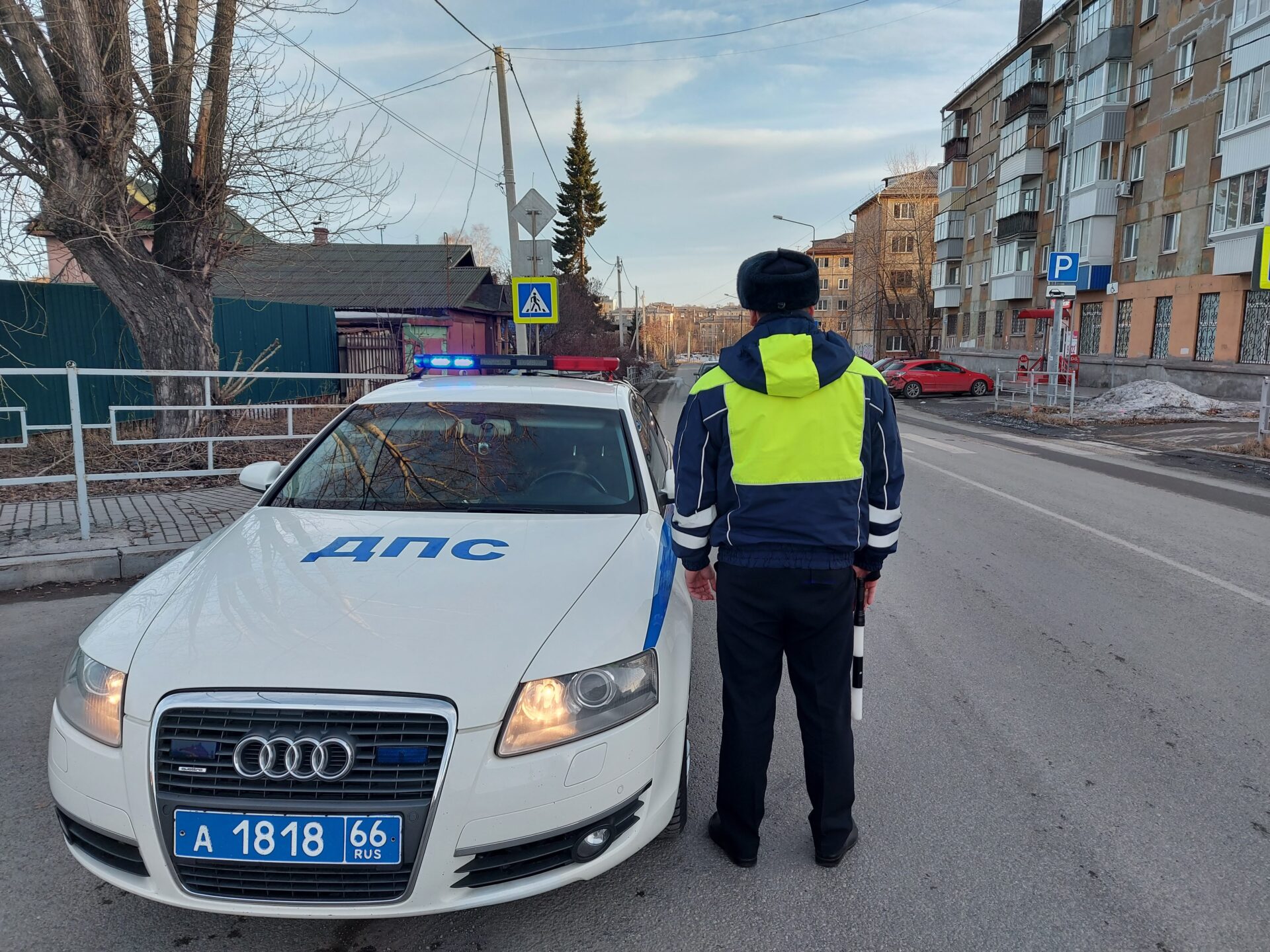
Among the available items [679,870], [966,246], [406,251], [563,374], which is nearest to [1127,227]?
[966,246]

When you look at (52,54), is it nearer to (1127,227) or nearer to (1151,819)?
(1151,819)

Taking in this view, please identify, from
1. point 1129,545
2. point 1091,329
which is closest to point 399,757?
point 1129,545

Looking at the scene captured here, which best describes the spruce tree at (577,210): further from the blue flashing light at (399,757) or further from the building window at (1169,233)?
the blue flashing light at (399,757)

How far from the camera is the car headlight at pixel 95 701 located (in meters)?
2.17

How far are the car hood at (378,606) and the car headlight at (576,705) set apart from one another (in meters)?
0.07

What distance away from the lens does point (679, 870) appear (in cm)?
268

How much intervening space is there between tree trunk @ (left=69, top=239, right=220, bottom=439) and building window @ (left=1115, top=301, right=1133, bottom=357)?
30.8 meters

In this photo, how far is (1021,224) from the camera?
3888 cm

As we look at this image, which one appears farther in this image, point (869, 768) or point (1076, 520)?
point (1076, 520)

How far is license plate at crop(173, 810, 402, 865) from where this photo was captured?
2.03 m

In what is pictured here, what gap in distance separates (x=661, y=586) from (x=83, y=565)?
510cm

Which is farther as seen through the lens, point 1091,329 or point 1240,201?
point 1091,329

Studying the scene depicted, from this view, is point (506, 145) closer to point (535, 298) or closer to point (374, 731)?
point (535, 298)

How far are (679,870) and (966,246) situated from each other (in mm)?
51642
